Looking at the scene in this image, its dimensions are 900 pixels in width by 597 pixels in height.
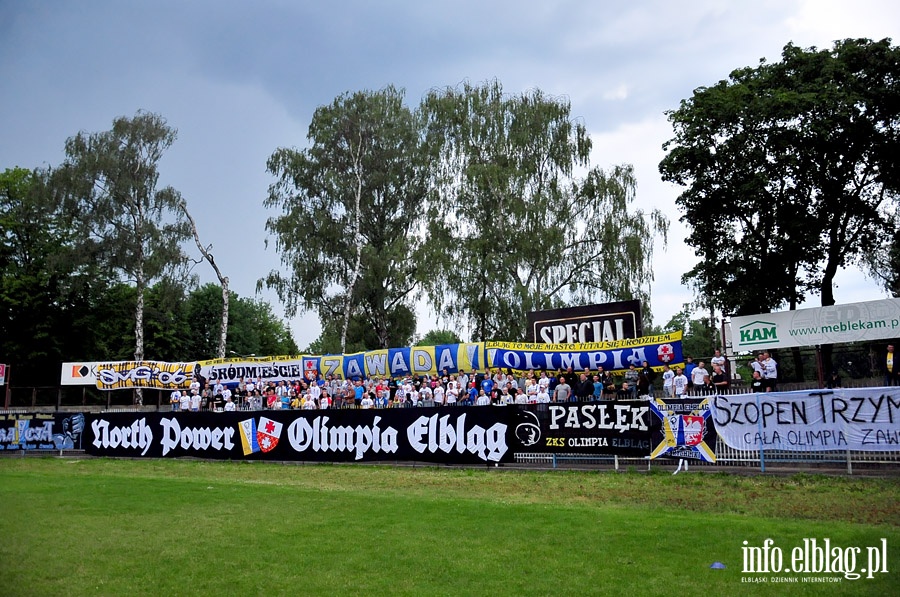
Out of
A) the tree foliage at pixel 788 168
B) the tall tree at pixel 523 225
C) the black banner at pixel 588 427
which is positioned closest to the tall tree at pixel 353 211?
the tall tree at pixel 523 225

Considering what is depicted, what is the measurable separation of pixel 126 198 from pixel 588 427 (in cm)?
4081

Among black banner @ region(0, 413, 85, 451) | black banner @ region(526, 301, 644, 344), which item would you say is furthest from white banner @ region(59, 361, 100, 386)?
black banner @ region(526, 301, 644, 344)

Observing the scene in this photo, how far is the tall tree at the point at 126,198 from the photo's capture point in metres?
48.9

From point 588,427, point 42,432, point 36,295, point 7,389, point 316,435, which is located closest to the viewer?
point 588,427

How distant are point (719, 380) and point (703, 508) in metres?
9.83

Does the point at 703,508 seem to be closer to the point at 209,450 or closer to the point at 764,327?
the point at 764,327

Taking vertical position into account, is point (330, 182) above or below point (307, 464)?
above

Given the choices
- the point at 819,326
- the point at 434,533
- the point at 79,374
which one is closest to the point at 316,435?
the point at 434,533

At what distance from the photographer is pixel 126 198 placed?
49.7 meters

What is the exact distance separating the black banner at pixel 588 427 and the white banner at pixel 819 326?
11.1 meters

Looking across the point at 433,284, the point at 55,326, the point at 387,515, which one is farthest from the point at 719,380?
the point at 55,326

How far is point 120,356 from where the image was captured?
6350 centimetres

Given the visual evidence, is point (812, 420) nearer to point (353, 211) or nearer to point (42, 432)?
point (42, 432)

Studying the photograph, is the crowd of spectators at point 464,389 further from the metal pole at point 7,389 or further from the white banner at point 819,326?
the metal pole at point 7,389
